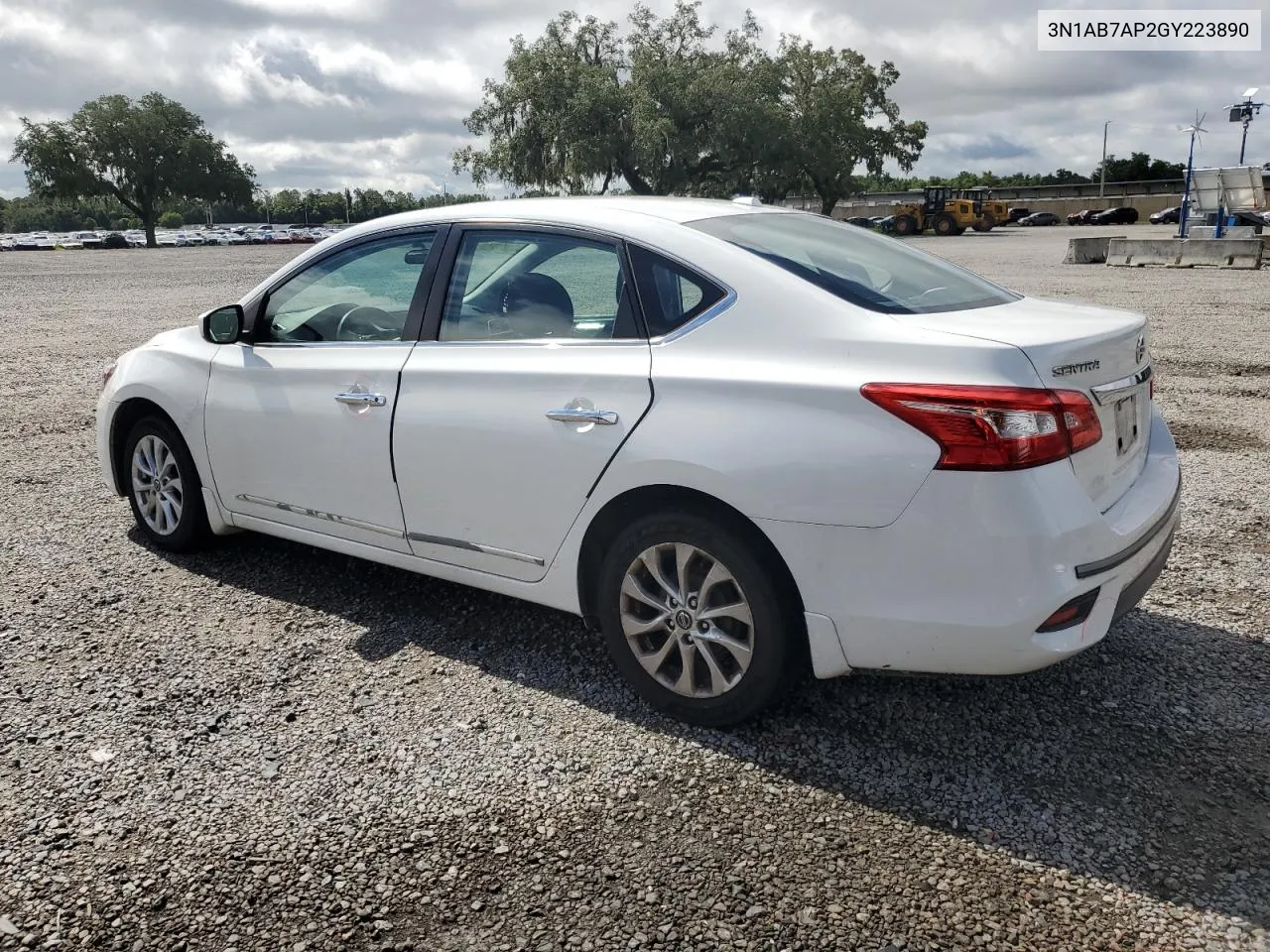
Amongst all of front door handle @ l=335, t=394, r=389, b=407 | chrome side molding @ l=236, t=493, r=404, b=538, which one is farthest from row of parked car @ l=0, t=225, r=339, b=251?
front door handle @ l=335, t=394, r=389, b=407

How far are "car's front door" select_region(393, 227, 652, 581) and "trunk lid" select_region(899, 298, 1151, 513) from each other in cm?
97

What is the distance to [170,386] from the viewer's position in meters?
4.65

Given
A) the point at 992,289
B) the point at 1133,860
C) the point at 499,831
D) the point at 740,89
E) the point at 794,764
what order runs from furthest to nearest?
1. the point at 740,89
2. the point at 992,289
3. the point at 794,764
4. the point at 499,831
5. the point at 1133,860

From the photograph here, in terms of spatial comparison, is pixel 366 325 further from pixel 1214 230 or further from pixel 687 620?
pixel 1214 230

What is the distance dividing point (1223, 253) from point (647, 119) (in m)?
38.2

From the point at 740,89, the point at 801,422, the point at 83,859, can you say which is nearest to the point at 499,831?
the point at 83,859

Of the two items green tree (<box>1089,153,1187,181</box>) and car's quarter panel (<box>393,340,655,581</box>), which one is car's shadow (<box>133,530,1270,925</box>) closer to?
car's quarter panel (<box>393,340,655,581</box>)

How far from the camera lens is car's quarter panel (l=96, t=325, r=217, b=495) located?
4.55 metres

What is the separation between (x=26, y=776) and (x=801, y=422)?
254 centimetres

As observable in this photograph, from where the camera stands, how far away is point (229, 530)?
472 cm

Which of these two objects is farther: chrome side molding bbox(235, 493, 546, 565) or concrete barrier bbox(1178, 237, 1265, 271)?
concrete barrier bbox(1178, 237, 1265, 271)

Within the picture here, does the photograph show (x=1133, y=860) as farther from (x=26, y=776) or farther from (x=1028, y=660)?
(x=26, y=776)

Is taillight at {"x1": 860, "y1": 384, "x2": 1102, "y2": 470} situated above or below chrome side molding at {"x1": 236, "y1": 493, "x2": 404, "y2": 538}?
above

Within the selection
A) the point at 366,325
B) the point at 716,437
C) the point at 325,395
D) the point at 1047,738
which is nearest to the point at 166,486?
the point at 325,395
